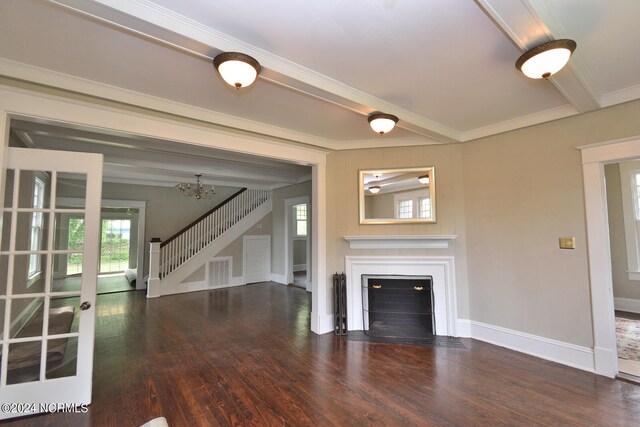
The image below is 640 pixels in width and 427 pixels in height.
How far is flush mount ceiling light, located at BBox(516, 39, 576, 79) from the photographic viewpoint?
1.84 m

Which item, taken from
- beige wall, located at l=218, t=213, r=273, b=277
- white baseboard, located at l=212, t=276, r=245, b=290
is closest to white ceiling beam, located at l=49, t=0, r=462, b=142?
beige wall, located at l=218, t=213, r=273, b=277

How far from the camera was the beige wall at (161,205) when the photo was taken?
299 inches

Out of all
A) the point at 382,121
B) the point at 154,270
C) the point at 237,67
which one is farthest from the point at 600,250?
the point at 154,270

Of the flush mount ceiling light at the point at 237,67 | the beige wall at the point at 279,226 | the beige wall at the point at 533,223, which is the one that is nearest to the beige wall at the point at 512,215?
the beige wall at the point at 533,223

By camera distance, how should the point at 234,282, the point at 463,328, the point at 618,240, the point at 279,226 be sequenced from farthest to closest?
the point at 279,226 < the point at 234,282 < the point at 618,240 < the point at 463,328

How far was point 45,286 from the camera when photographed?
2359 millimetres

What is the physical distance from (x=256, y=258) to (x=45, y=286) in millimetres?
5731

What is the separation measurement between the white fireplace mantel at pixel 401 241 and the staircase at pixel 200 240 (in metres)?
4.41

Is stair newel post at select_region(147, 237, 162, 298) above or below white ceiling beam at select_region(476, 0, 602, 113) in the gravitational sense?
below

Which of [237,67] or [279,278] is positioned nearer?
[237,67]

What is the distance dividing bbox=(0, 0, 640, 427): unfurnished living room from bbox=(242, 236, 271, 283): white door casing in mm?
2768

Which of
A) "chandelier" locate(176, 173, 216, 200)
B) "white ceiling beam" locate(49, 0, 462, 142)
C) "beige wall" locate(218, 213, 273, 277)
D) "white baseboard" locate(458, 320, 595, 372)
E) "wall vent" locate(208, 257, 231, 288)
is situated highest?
"white ceiling beam" locate(49, 0, 462, 142)

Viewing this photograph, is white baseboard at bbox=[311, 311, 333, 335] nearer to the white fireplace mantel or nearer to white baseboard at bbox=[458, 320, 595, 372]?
the white fireplace mantel

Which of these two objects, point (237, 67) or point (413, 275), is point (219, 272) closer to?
point (413, 275)
